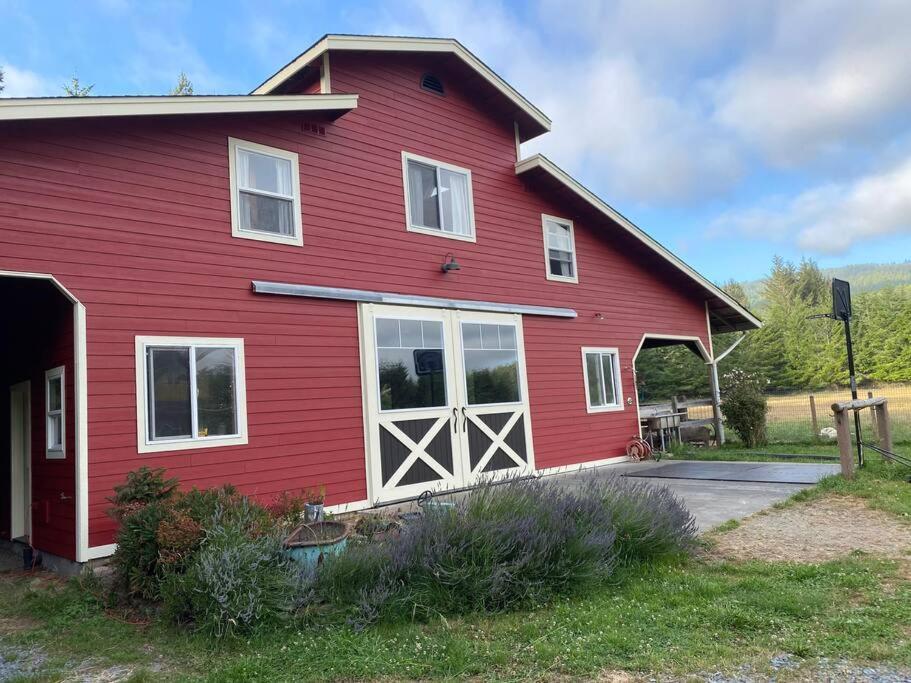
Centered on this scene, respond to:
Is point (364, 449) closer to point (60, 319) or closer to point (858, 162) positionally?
point (60, 319)

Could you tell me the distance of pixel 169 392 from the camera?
668 cm

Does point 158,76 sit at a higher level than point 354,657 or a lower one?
higher

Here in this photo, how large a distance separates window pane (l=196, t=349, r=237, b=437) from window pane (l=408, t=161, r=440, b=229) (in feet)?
11.9

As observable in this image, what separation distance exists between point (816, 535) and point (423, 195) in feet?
21.7

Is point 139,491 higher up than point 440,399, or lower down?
lower down

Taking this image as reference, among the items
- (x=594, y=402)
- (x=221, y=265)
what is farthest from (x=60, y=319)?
(x=594, y=402)

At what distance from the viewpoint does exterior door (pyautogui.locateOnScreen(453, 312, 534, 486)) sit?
9.55 metres

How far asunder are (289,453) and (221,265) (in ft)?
7.43

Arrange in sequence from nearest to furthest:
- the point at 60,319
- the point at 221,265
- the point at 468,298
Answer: the point at 60,319, the point at 221,265, the point at 468,298

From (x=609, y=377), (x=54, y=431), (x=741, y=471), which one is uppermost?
(x=609, y=377)

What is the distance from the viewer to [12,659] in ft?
13.6

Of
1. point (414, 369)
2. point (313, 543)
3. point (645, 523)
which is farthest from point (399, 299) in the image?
point (645, 523)

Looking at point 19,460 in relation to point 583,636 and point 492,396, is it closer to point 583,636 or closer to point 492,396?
point 492,396

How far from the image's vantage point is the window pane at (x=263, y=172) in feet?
25.3
